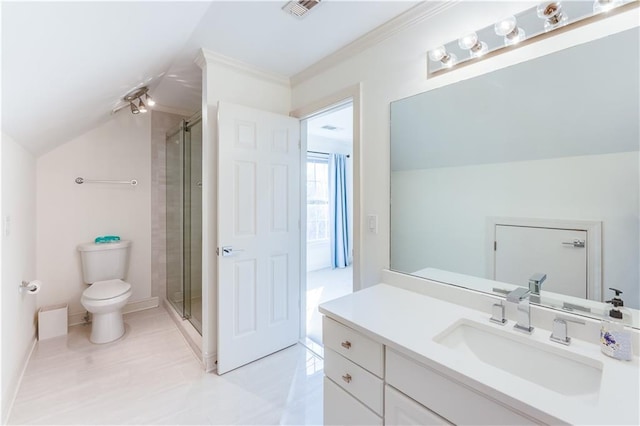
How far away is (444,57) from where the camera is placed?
4.81 feet

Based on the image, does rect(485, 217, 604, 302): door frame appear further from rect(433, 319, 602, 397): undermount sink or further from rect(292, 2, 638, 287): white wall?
rect(292, 2, 638, 287): white wall

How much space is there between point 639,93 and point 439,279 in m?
1.05

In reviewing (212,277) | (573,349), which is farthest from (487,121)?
(212,277)

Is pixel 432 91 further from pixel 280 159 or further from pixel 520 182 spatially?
pixel 280 159

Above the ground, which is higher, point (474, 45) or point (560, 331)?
point (474, 45)

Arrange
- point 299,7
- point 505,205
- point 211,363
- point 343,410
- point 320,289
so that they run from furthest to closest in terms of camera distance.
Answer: point 320,289
point 211,363
point 299,7
point 505,205
point 343,410

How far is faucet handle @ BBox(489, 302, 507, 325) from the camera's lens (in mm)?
1181

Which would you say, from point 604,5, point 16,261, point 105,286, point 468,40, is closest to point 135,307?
point 105,286

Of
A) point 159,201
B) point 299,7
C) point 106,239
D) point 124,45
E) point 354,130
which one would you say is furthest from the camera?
point 159,201

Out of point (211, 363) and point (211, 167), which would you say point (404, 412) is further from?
point (211, 167)

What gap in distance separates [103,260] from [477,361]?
3.17m

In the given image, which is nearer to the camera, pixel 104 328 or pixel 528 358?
pixel 528 358

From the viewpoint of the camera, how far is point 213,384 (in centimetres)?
193

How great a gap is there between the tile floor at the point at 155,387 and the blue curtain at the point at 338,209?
296cm
